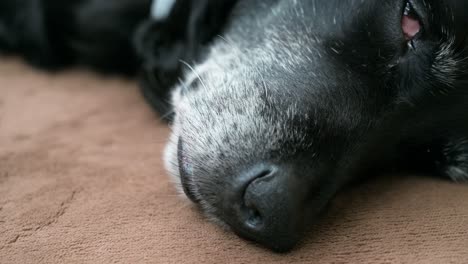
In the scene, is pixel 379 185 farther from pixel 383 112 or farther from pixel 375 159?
pixel 383 112

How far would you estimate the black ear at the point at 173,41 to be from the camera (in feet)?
6.40

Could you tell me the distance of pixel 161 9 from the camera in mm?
2115

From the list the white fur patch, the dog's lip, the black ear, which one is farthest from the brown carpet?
the white fur patch

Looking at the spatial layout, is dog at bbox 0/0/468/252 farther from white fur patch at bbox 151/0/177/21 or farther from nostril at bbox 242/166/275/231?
white fur patch at bbox 151/0/177/21

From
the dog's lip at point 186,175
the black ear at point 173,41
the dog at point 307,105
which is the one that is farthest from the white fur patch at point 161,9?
the dog's lip at point 186,175

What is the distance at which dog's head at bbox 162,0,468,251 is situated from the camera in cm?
131

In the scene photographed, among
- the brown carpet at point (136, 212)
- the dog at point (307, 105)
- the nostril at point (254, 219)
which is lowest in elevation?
the brown carpet at point (136, 212)

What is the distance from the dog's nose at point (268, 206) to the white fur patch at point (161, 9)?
993 millimetres

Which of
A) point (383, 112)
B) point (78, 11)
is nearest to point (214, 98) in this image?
point (383, 112)

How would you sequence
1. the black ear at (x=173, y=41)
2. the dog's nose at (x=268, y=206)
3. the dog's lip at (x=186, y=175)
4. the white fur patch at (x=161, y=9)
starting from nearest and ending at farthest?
the dog's nose at (x=268, y=206), the dog's lip at (x=186, y=175), the black ear at (x=173, y=41), the white fur patch at (x=161, y=9)

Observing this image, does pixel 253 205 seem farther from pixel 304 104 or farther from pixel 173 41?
pixel 173 41

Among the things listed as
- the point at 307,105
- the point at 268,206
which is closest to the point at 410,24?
the point at 307,105

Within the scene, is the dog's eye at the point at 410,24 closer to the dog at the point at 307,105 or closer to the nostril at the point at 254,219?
the dog at the point at 307,105

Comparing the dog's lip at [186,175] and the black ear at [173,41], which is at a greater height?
the black ear at [173,41]
